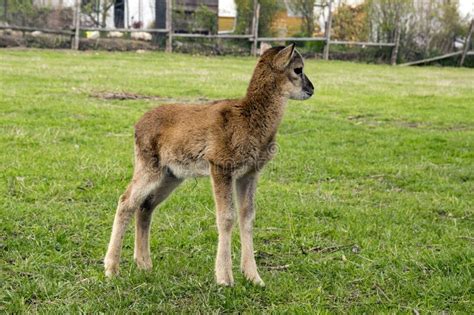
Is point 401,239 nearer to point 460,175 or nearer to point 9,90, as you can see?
point 460,175

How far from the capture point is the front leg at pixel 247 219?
5.05 meters

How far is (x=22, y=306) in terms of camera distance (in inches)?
176

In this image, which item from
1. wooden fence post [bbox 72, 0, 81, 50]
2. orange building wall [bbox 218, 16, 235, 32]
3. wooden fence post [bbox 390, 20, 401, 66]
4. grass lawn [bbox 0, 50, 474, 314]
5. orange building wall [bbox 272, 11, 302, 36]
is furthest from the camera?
wooden fence post [bbox 390, 20, 401, 66]

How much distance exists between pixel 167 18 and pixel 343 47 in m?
10.0

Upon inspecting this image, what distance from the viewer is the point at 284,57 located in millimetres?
5008

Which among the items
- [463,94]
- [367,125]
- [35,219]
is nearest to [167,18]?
[463,94]

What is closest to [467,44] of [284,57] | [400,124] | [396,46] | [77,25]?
[396,46]

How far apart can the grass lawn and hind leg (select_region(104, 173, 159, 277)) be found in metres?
0.12

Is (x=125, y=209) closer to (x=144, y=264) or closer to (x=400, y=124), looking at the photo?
(x=144, y=264)

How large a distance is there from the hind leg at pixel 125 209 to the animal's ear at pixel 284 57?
1.24m

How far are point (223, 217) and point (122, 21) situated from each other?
29.4 m

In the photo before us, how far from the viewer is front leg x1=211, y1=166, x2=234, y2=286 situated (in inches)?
190

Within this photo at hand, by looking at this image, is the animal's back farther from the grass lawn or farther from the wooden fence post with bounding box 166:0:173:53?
the wooden fence post with bounding box 166:0:173:53

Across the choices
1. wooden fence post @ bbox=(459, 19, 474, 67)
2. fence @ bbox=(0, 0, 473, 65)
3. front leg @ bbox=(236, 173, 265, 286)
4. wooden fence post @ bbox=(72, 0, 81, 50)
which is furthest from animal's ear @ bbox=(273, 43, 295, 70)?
wooden fence post @ bbox=(459, 19, 474, 67)
